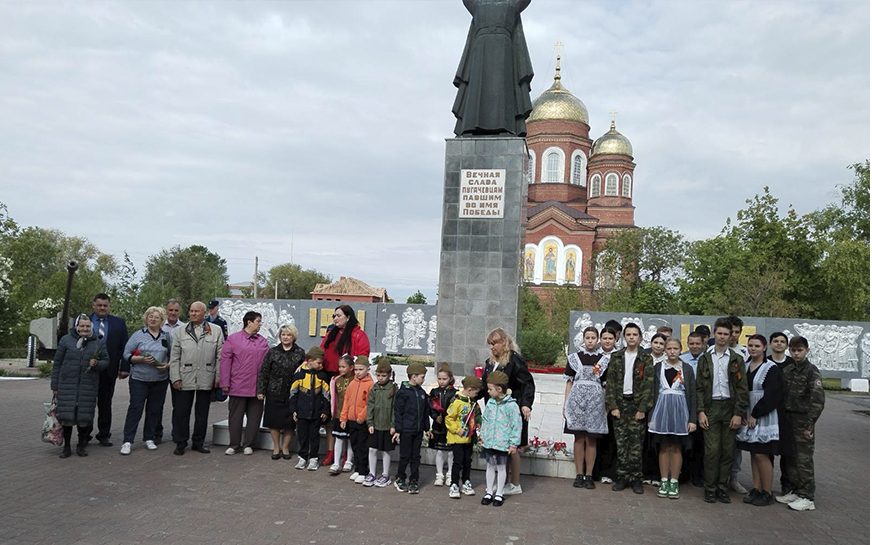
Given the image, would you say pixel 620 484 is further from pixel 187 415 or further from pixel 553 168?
pixel 553 168

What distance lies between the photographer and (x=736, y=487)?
6.58 meters

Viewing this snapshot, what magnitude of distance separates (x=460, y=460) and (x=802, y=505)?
320cm

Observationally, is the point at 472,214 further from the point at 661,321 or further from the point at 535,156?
the point at 535,156

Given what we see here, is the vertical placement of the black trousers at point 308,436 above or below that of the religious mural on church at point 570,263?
below

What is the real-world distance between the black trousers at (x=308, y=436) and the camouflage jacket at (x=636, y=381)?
118 inches

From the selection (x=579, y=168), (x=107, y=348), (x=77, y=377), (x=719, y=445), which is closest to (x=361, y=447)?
(x=77, y=377)

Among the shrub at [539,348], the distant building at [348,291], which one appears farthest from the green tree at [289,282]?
the shrub at [539,348]

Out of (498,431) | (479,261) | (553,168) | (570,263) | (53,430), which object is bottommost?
(53,430)

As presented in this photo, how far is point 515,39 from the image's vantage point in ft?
35.9

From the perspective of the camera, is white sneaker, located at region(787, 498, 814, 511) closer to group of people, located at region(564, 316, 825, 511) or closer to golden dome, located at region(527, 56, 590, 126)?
group of people, located at region(564, 316, 825, 511)

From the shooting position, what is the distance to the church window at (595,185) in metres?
48.6

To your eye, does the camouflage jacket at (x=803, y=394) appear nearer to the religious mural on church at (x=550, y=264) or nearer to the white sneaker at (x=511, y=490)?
the white sneaker at (x=511, y=490)

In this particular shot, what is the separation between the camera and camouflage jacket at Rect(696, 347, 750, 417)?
6.08 meters

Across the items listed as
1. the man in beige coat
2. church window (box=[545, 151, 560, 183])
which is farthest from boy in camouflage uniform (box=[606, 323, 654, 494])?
church window (box=[545, 151, 560, 183])
